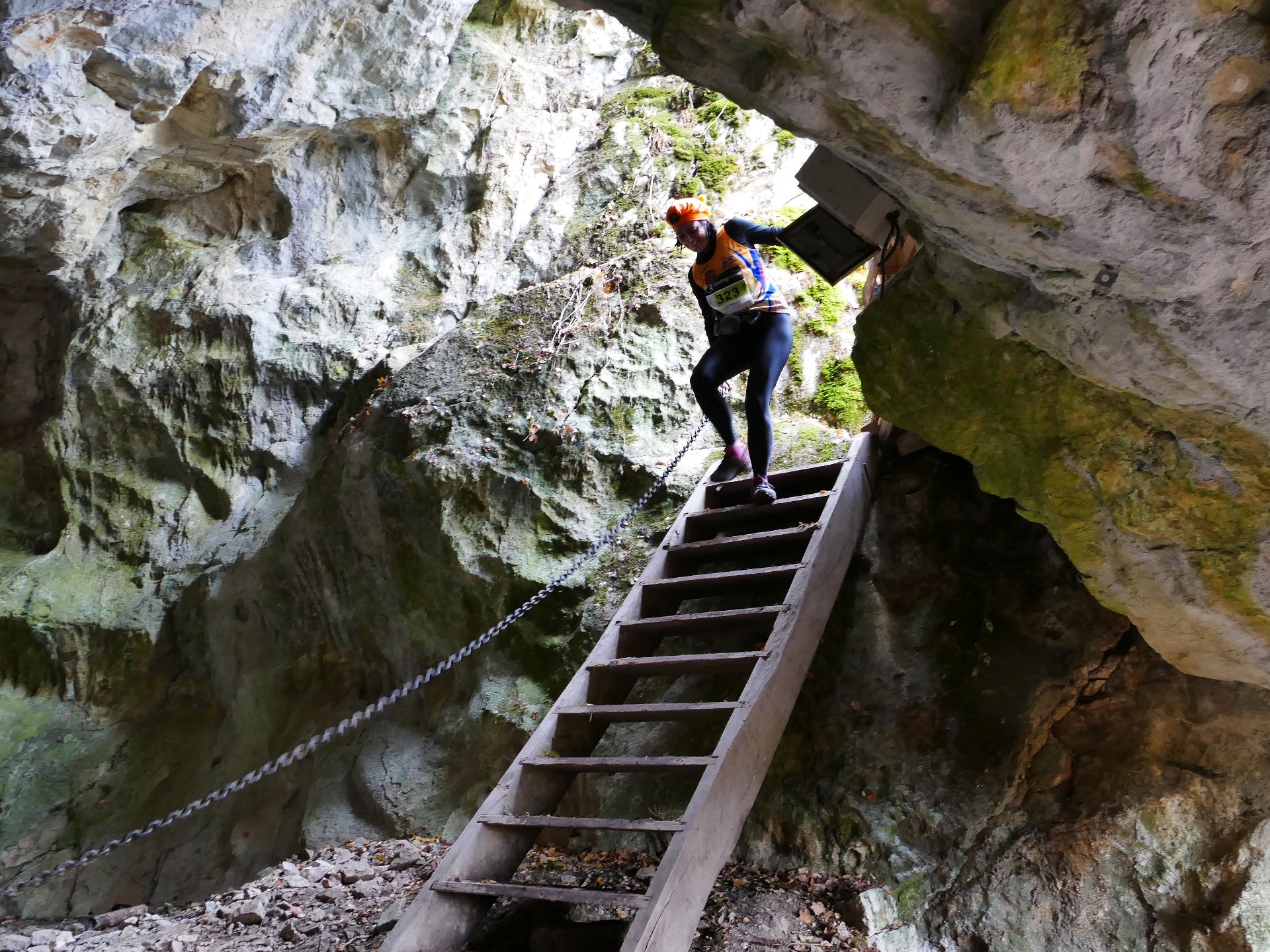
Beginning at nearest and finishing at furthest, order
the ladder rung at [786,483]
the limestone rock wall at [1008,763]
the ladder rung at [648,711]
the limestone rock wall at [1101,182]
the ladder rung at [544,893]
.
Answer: the limestone rock wall at [1101,182], the ladder rung at [544,893], the limestone rock wall at [1008,763], the ladder rung at [648,711], the ladder rung at [786,483]

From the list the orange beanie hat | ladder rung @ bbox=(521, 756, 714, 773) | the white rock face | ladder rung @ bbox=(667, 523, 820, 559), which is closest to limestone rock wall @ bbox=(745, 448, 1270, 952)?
ladder rung @ bbox=(667, 523, 820, 559)

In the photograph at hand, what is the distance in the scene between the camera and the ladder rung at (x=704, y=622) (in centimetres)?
446

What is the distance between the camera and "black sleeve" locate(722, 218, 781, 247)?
5141 millimetres

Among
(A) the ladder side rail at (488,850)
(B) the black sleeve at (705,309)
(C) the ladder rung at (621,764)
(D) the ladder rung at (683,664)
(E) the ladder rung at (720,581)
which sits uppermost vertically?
(B) the black sleeve at (705,309)

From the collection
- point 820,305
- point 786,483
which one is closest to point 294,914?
point 786,483

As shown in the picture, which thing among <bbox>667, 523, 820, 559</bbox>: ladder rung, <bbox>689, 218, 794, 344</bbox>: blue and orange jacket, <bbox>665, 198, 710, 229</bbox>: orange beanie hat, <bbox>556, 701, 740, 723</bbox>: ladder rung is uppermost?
<bbox>665, 198, 710, 229</bbox>: orange beanie hat

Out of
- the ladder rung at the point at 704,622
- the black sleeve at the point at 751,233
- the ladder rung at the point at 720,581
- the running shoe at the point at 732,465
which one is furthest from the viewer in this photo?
the running shoe at the point at 732,465

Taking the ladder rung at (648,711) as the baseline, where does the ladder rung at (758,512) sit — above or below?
above

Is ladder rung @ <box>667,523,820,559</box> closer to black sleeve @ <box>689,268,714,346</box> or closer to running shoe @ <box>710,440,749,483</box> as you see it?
running shoe @ <box>710,440,749,483</box>

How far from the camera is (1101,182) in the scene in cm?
228

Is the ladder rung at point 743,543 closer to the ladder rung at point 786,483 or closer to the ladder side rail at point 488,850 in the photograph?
the ladder rung at point 786,483

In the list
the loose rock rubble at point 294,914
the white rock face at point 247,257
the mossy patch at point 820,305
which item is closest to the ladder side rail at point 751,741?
the loose rock rubble at point 294,914

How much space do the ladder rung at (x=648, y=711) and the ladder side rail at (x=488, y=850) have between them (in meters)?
0.11

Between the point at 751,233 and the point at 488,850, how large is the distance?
3.75 metres
